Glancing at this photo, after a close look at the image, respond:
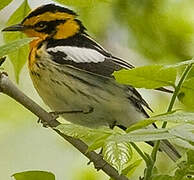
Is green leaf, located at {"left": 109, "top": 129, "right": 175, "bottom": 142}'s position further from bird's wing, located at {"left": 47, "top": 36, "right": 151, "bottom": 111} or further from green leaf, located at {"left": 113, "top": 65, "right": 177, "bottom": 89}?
bird's wing, located at {"left": 47, "top": 36, "right": 151, "bottom": 111}

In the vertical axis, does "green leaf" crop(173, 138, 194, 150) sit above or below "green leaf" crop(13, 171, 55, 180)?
above

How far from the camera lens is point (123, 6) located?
96.9 inches

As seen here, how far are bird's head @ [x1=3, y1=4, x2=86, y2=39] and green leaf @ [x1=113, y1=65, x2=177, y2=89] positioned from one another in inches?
64.8

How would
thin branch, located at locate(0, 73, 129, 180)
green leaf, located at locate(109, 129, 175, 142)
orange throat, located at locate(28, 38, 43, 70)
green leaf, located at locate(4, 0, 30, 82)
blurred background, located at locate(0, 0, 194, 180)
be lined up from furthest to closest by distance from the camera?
orange throat, located at locate(28, 38, 43, 70) → blurred background, located at locate(0, 0, 194, 180) → green leaf, located at locate(4, 0, 30, 82) → thin branch, located at locate(0, 73, 129, 180) → green leaf, located at locate(109, 129, 175, 142)

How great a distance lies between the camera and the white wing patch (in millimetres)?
2688

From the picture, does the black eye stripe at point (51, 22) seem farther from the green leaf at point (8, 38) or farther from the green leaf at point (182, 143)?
the green leaf at point (182, 143)

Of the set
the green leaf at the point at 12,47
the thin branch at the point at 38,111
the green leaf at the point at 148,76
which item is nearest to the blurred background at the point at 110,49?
the thin branch at the point at 38,111

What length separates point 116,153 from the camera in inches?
46.0

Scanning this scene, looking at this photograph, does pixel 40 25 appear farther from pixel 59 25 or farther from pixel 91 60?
pixel 91 60

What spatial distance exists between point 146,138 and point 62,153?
211cm

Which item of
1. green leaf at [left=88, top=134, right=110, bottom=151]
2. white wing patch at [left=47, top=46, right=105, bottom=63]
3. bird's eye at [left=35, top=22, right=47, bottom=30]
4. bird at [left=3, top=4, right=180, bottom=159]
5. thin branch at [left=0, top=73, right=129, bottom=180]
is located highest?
bird's eye at [left=35, top=22, right=47, bottom=30]

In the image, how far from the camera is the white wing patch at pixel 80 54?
8.82 feet

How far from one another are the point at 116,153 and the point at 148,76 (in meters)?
0.19

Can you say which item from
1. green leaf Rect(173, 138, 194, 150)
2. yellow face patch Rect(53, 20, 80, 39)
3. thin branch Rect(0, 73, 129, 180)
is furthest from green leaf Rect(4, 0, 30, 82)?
yellow face patch Rect(53, 20, 80, 39)
